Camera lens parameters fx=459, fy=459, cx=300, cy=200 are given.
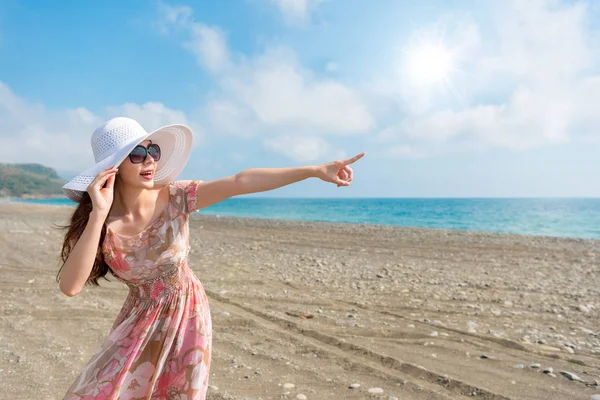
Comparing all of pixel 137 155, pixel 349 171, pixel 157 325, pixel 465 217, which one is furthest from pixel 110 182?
pixel 465 217

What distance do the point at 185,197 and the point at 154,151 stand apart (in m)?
0.37

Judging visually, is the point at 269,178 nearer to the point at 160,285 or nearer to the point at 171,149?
the point at 171,149

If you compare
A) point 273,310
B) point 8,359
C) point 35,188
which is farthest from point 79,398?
point 35,188

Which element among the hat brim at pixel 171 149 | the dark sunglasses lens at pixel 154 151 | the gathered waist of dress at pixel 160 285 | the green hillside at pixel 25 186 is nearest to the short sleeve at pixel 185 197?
the hat brim at pixel 171 149

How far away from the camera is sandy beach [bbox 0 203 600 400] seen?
4.92 meters

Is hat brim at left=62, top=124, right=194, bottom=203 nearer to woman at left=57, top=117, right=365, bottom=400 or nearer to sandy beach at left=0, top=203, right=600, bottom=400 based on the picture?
woman at left=57, top=117, right=365, bottom=400

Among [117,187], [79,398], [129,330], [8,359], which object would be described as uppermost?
[117,187]

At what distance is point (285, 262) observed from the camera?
11961mm

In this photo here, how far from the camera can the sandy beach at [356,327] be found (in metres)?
4.92

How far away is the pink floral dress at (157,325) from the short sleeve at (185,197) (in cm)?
6

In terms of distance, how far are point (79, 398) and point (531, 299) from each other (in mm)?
8116

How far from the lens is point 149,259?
9.64 feet

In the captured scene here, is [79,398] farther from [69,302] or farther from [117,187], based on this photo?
[69,302]

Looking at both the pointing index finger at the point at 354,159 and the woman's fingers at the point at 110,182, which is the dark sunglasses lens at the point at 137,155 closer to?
the woman's fingers at the point at 110,182
